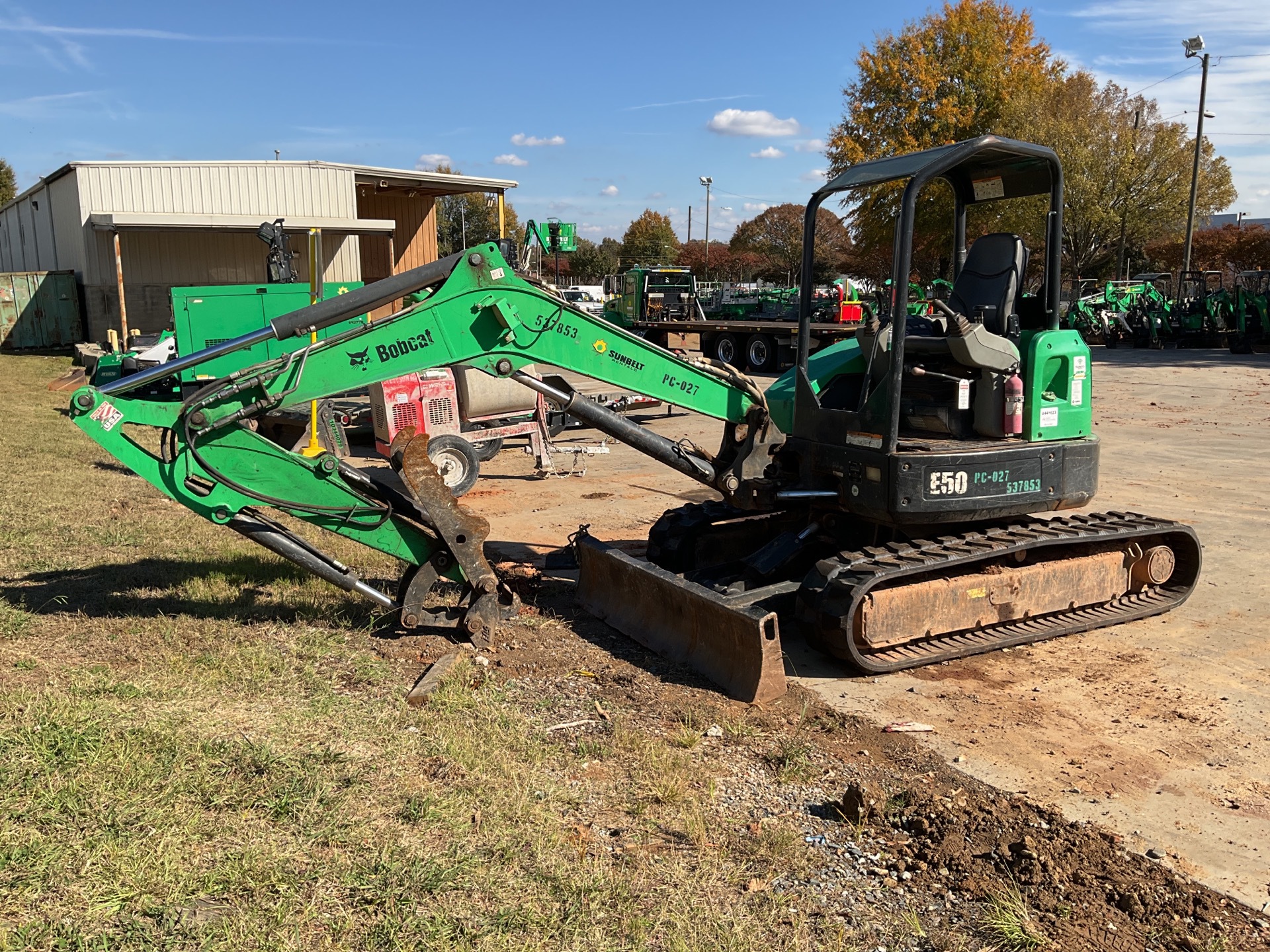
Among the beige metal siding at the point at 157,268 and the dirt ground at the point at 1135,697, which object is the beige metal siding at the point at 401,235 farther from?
the dirt ground at the point at 1135,697

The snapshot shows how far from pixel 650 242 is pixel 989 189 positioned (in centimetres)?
8040

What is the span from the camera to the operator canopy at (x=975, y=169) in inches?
245

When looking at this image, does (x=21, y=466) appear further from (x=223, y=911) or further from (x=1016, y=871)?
(x=1016, y=871)

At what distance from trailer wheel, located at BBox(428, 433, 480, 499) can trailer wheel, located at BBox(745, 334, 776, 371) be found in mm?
15978

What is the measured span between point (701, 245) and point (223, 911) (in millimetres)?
88019

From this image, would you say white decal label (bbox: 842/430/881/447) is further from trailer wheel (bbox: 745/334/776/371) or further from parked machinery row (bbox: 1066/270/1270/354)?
parked machinery row (bbox: 1066/270/1270/354)

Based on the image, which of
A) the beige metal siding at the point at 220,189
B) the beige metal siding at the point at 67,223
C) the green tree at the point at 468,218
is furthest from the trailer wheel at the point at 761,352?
the green tree at the point at 468,218

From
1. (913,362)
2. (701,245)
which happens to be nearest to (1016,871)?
(913,362)

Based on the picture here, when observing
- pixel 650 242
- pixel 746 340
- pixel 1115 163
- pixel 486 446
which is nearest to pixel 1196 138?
pixel 1115 163

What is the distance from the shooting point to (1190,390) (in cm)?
2080

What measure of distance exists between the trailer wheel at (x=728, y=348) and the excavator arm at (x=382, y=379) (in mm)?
20896

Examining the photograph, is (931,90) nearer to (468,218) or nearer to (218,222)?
(218,222)

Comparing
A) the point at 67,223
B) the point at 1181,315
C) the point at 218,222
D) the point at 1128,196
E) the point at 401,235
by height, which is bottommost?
the point at 1181,315

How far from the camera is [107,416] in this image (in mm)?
5676
